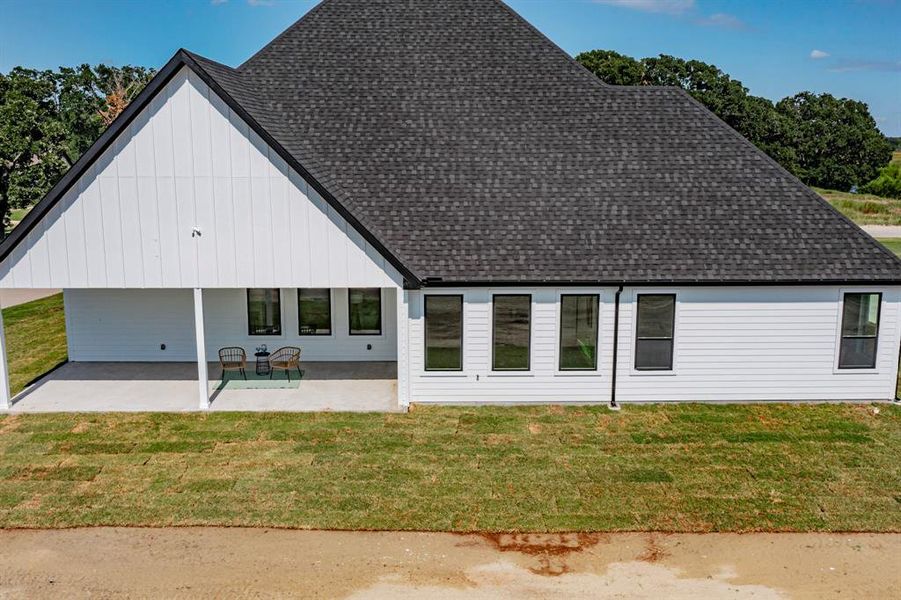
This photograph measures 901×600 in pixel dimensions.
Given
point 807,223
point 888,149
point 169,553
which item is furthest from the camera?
point 888,149

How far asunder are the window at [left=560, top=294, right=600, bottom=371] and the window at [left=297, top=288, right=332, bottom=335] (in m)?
6.57

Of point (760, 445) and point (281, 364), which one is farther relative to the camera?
point (281, 364)

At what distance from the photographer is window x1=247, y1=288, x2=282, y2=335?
62.4 ft

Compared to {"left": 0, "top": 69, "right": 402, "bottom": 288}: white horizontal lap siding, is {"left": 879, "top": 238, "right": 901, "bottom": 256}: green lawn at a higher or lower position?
lower

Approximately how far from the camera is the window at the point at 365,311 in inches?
748

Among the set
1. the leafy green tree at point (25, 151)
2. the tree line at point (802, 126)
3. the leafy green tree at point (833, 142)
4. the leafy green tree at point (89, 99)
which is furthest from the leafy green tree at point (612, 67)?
the leafy green tree at point (25, 151)

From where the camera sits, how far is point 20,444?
14117mm

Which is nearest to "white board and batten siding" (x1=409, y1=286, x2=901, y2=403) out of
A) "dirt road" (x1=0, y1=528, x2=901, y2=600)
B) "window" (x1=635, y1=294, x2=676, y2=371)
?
"window" (x1=635, y1=294, x2=676, y2=371)

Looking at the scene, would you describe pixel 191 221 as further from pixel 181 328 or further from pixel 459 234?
pixel 459 234

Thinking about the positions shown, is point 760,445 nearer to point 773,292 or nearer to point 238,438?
point 773,292

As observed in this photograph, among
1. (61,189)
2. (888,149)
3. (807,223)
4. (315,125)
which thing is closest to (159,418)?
(61,189)

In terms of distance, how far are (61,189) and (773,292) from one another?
1593cm

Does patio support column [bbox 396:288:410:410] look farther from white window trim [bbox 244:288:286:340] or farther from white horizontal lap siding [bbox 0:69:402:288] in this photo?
white window trim [bbox 244:288:286:340]

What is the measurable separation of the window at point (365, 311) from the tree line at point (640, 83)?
25388 millimetres
